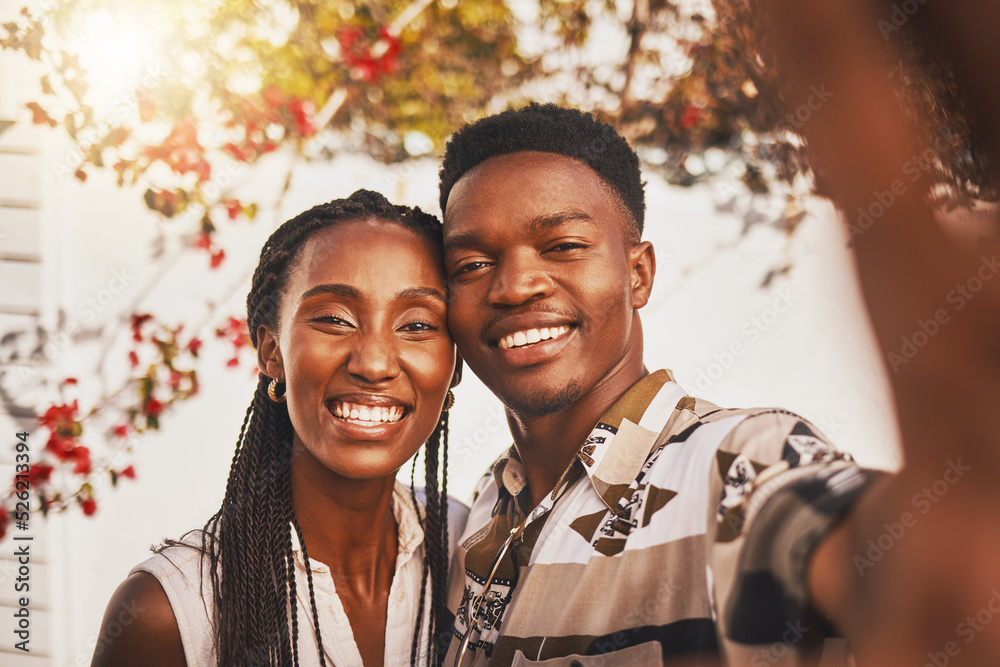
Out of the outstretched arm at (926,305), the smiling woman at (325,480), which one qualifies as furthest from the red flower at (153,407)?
the outstretched arm at (926,305)

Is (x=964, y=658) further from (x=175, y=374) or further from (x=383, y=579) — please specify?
(x=175, y=374)

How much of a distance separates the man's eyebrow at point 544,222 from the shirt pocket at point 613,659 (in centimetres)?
118

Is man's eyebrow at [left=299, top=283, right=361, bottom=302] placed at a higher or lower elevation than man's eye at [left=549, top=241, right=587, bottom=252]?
lower

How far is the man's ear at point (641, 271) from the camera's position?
2.39 m

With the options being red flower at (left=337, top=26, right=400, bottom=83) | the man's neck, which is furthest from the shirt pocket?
red flower at (left=337, top=26, right=400, bottom=83)

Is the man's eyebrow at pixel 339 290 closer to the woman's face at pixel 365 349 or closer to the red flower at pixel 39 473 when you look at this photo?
the woman's face at pixel 365 349

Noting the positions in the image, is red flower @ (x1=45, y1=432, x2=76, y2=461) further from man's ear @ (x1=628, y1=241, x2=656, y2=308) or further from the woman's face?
man's ear @ (x1=628, y1=241, x2=656, y2=308)

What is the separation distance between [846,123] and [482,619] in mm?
1959

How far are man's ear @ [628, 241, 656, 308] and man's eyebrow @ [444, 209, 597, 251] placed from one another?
22 centimetres

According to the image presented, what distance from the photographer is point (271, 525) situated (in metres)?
2.34

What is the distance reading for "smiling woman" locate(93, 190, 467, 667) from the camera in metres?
2.13

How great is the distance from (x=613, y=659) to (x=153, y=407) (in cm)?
303

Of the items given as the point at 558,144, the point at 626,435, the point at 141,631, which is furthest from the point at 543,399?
the point at 141,631

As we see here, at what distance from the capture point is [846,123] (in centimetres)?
41
